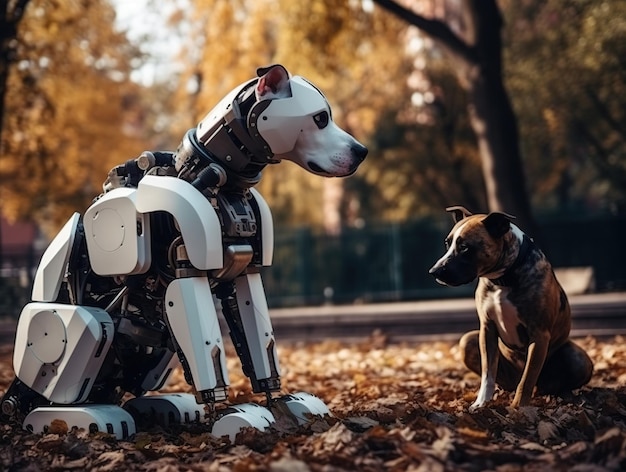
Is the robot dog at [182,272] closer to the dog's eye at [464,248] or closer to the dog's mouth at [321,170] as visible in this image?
the dog's mouth at [321,170]

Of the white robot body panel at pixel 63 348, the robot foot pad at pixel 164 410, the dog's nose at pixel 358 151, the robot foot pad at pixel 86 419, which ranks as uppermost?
the dog's nose at pixel 358 151

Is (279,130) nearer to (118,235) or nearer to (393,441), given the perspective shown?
(118,235)

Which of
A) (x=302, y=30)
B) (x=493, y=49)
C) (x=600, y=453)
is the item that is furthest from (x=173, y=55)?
(x=600, y=453)

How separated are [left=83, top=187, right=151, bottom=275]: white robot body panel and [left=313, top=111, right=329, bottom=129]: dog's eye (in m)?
1.06

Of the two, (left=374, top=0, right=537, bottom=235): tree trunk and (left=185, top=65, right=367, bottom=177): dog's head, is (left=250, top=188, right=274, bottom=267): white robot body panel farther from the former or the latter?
(left=374, top=0, right=537, bottom=235): tree trunk

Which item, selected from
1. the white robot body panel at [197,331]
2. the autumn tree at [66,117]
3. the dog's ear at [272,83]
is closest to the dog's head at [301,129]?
the dog's ear at [272,83]

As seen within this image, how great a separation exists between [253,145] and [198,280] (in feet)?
2.62

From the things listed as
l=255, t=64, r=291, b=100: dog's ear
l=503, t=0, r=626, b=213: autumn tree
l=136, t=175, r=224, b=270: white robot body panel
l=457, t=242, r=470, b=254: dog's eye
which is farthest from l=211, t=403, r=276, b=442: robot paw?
l=503, t=0, r=626, b=213: autumn tree

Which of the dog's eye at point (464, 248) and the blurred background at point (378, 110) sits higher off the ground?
the blurred background at point (378, 110)

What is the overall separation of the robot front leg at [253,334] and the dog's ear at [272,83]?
1058mm

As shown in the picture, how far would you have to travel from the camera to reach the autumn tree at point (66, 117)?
16.1 metres

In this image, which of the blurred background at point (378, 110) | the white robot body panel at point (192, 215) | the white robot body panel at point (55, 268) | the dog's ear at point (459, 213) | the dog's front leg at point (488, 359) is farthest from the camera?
→ the blurred background at point (378, 110)

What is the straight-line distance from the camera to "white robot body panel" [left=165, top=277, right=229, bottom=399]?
4.64 metres

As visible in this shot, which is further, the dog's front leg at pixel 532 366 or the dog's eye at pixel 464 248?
the dog's front leg at pixel 532 366
